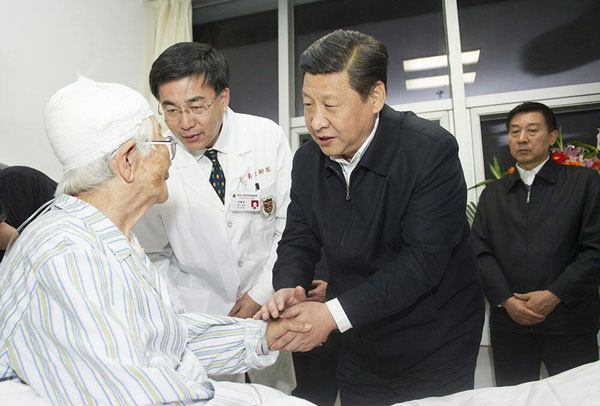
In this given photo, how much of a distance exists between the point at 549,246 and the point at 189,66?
198 cm

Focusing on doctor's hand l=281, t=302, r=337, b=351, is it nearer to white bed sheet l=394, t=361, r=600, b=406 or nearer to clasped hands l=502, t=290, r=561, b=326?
white bed sheet l=394, t=361, r=600, b=406

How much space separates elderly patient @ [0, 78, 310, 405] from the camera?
0.89 metres

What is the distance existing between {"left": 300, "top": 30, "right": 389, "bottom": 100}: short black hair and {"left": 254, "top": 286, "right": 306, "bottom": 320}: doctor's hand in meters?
0.63

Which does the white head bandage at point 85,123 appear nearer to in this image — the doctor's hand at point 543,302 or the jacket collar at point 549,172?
the doctor's hand at point 543,302

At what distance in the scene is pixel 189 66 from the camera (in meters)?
1.80

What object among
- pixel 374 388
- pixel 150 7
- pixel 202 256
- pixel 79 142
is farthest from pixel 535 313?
pixel 150 7

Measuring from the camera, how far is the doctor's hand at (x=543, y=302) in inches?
95.2

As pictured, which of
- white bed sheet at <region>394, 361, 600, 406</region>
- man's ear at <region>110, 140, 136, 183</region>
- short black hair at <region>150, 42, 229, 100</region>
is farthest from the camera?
short black hair at <region>150, 42, 229, 100</region>

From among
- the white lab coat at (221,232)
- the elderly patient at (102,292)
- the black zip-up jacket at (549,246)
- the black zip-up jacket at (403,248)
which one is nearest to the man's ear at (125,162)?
the elderly patient at (102,292)

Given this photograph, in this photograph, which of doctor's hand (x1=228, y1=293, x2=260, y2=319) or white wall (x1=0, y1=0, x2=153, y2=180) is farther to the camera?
white wall (x1=0, y1=0, x2=153, y2=180)

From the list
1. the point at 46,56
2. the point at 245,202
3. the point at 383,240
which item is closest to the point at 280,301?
the point at 383,240

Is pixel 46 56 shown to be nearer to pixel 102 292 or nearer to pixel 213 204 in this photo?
pixel 213 204

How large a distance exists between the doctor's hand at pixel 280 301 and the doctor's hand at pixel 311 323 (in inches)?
1.5

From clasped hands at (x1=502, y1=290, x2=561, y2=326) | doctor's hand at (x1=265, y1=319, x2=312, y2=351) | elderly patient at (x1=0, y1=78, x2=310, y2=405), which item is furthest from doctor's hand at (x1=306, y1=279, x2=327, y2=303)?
clasped hands at (x1=502, y1=290, x2=561, y2=326)
